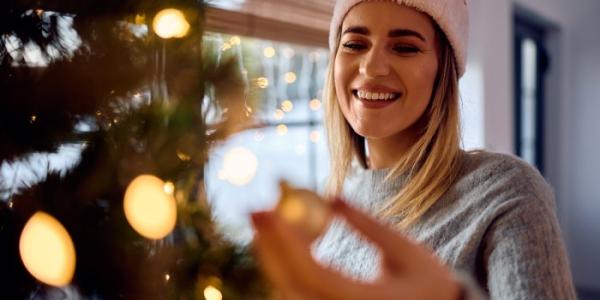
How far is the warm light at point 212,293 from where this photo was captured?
436mm

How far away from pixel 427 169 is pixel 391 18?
0.24m

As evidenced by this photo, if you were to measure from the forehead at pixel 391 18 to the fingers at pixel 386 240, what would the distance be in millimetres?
545

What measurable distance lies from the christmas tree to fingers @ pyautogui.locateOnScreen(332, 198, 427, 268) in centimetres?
17

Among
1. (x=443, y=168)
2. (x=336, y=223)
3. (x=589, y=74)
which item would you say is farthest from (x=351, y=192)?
(x=589, y=74)

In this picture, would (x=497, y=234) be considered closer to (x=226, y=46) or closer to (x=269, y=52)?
(x=226, y=46)

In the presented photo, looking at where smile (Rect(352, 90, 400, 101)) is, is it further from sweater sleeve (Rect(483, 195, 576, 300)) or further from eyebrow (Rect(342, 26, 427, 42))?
sweater sleeve (Rect(483, 195, 576, 300))

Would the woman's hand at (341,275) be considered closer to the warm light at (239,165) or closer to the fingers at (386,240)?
the fingers at (386,240)

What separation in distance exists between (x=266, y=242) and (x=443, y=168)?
60cm

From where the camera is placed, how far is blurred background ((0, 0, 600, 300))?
1.62ft

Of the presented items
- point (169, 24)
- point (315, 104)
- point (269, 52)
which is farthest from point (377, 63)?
point (315, 104)

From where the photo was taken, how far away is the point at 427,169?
82cm

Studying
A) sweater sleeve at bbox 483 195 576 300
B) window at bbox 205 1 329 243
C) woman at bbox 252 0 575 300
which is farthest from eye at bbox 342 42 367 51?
sweater sleeve at bbox 483 195 576 300

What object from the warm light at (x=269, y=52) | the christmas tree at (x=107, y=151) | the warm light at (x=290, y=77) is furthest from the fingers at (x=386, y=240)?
the warm light at (x=290, y=77)

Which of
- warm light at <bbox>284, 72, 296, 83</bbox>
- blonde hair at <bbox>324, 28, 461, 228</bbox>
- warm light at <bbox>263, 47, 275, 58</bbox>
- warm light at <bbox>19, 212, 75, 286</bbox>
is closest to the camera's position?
warm light at <bbox>19, 212, 75, 286</bbox>
